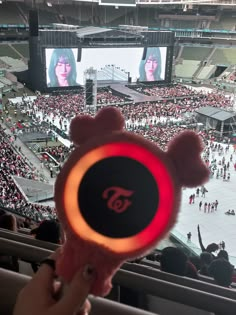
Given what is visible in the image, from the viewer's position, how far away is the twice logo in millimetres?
895

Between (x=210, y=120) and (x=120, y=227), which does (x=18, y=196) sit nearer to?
(x=120, y=227)

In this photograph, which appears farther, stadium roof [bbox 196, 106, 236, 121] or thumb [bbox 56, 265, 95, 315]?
stadium roof [bbox 196, 106, 236, 121]

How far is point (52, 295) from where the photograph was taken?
0.92 m

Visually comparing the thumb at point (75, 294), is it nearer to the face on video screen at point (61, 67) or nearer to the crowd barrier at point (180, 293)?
the crowd barrier at point (180, 293)

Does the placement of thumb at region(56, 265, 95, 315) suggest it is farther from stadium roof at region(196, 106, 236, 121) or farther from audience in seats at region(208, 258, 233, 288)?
stadium roof at region(196, 106, 236, 121)

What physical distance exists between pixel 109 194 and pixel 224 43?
34.6 metres

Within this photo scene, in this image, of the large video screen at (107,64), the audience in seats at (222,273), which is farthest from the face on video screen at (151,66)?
the audience in seats at (222,273)

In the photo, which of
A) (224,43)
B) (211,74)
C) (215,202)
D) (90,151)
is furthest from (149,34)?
(90,151)

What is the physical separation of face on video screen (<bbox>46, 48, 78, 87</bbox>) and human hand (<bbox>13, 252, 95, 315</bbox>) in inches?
923

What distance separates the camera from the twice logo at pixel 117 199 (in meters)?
0.89

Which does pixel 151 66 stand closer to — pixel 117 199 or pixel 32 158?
pixel 32 158

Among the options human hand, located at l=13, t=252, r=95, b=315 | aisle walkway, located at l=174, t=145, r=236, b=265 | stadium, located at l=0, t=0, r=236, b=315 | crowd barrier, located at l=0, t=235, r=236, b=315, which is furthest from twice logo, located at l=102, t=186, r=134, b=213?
aisle walkway, located at l=174, t=145, r=236, b=265

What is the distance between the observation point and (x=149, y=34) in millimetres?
26328

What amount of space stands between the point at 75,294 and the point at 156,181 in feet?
0.95
